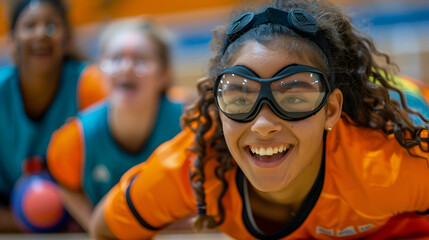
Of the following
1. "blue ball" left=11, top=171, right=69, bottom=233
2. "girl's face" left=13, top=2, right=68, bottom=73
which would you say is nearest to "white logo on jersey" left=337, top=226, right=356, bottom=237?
"blue ball" left=11, top=171, right=69, bottom=233

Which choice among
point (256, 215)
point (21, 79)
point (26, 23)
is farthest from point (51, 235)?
point (256, 215)

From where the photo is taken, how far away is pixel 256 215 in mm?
1330

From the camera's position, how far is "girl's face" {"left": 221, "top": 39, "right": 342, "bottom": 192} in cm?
108

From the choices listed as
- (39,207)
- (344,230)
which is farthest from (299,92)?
(39,207)

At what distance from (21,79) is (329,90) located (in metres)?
1.62

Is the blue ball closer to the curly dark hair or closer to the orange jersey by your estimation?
the orange jersey

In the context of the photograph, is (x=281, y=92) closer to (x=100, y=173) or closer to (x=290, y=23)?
(x=290, y=23)

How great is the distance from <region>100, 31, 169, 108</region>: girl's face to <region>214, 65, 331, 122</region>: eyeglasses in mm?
901

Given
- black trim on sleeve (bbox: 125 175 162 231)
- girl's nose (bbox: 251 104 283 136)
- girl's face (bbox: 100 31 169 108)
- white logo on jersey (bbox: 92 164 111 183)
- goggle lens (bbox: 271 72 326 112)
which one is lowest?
white logo on jersey (bbox: 92 164 111 183)

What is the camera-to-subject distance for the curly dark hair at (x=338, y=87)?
1146 mm

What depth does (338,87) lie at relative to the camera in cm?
118

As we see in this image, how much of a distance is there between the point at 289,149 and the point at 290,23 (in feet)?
0.83

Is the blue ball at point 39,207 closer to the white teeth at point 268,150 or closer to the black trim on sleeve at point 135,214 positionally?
the black trim on sleeve at point 135,214

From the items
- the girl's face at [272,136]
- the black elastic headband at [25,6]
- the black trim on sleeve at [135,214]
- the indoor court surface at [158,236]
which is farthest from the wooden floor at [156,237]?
the black elastic headband at [25,6]
